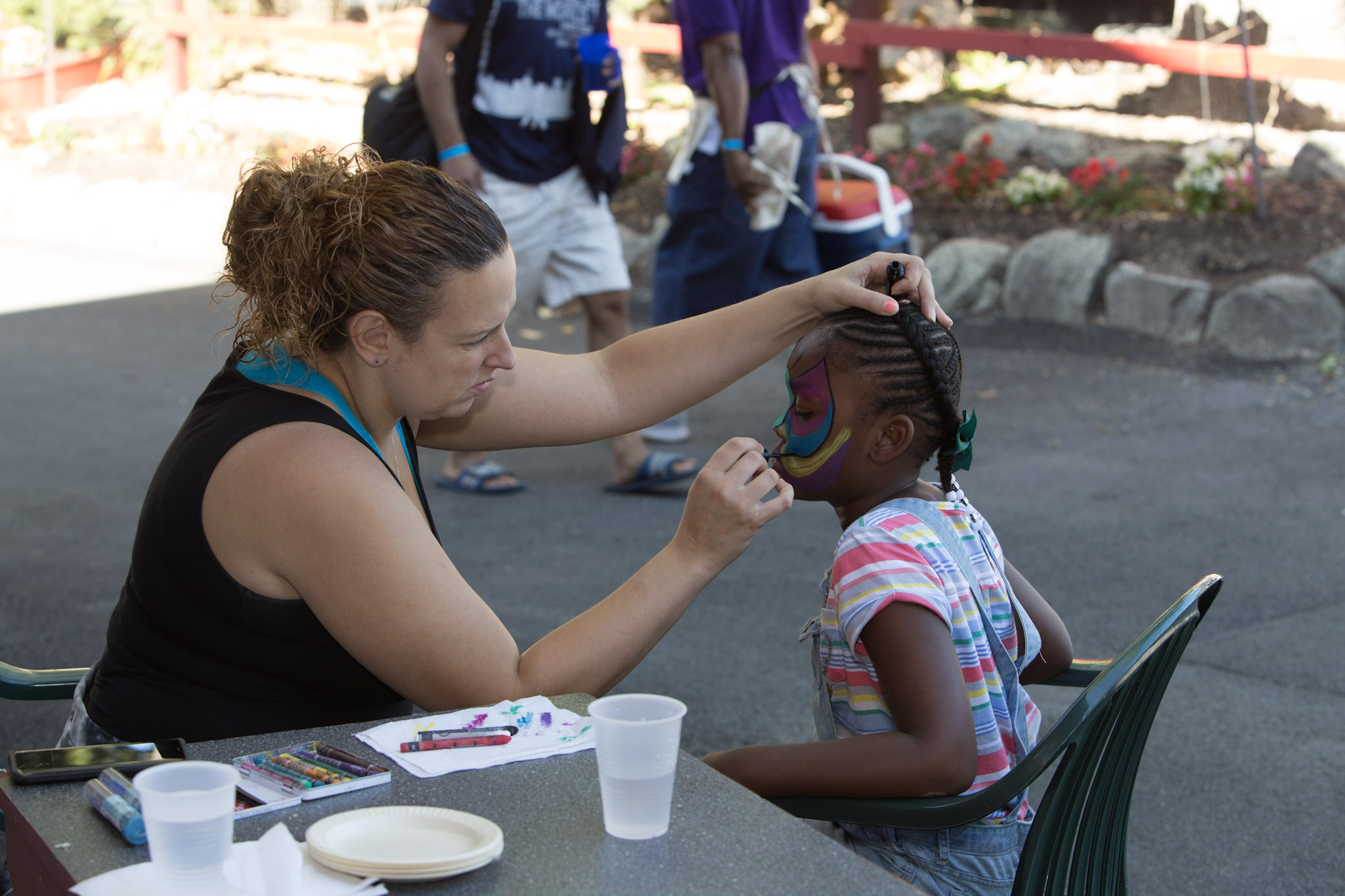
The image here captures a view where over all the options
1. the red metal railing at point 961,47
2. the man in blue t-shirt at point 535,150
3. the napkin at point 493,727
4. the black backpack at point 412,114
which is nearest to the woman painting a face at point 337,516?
the napkin at point 493,727

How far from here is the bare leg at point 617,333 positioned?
5.08m

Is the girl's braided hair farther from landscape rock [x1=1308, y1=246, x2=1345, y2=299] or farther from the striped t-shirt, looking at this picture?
landscape rock [x1=1308, y1=246, x2=1345, y2=299]

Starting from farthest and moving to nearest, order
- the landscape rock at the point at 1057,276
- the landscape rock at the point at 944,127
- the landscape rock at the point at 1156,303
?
the landscape rock at the point at 944,127 < the landscape rock at the point at 1057,276 < the landscape rock at the point at 1156,303

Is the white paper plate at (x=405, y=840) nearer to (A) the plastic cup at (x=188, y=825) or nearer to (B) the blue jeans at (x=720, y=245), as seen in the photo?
(A) the plastic cup at (x=188, y=825)

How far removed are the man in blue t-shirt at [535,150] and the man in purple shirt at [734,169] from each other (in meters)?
0.46

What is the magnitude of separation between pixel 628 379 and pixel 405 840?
4.11ft

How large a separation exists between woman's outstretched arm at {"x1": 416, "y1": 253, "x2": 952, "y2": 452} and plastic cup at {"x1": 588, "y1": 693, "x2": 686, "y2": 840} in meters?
1.04

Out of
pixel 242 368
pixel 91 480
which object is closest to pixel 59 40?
pixel 91 480

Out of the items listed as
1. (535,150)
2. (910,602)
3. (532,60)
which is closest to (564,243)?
(535,150)

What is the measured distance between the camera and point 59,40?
16.5m

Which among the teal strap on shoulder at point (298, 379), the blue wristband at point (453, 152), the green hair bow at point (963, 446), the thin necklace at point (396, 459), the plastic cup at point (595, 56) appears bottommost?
the thin necklace at point (396, 459)

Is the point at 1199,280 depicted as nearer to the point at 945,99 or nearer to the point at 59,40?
the point at 945,99

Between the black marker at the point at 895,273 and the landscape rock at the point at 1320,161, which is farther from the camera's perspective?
the landscape rock at the point at 1320,161

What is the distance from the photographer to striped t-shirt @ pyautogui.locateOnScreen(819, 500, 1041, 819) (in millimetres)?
1709
